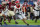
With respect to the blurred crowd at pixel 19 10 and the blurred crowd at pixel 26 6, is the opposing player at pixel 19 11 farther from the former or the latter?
the blurred crowd at pixel 26 6

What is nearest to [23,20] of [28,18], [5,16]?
[28,18]

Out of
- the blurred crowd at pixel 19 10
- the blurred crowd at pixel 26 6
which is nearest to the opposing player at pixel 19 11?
the blurred crowd at pixel 19 10

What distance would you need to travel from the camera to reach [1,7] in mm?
10250

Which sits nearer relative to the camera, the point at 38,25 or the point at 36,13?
the point at 38,25

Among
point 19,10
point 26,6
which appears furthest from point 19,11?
point 26,6

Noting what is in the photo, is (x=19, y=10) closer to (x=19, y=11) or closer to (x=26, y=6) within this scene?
(x=19, y=11)

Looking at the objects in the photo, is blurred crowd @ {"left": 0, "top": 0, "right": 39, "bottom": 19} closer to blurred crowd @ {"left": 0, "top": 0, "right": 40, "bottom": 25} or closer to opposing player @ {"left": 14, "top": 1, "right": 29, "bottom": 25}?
blurred crowd @ {"left": 0, "top": 0, "right": 40, "bottom": 25}

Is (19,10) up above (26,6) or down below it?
below

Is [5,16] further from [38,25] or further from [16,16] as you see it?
[38,25]

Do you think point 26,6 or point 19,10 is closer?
point 19,10

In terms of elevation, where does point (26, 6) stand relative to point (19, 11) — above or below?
above

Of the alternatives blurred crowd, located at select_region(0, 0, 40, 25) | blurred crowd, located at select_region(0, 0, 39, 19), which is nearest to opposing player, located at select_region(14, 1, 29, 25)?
blurred crowd, located at select_region(0, 0, 40, 25)

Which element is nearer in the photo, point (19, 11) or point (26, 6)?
point (19, 11)

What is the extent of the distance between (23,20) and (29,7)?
0.83m
